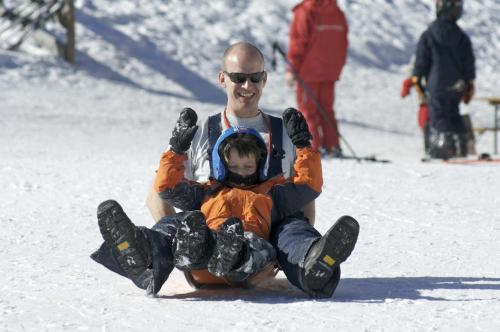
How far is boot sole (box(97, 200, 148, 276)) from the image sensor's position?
11.6ft

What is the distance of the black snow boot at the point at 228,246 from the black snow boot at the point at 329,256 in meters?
0.23

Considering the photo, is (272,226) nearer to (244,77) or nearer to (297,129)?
(297,129)

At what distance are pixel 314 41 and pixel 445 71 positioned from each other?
1130mm

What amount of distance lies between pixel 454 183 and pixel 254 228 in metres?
3.73

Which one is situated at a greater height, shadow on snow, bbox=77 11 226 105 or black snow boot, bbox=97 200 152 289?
shadow on snow, bbox=77 11 226 105

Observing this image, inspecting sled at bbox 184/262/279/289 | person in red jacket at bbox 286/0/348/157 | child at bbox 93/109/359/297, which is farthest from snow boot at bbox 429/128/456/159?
sled at bbox 184/262/279/289

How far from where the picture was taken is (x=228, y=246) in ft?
11.6

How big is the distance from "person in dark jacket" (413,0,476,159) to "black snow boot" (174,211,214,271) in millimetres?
6099

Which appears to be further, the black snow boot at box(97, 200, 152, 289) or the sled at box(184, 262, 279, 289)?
the sled at box(184, 262, 279, 289)

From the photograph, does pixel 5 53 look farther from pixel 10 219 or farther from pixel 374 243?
pixel 374 243

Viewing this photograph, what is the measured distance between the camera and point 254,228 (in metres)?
3.81

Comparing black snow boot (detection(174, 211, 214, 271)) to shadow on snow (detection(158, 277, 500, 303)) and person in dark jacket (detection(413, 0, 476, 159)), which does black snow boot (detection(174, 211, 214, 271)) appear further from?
person in dark jacket (detection(413, 0, 476, 159))

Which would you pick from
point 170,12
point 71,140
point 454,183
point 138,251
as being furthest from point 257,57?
point 170,12

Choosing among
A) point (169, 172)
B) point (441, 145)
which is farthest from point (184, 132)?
point (441, 145)
